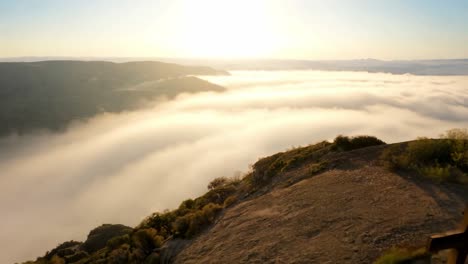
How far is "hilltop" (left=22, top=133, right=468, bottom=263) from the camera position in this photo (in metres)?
10.2

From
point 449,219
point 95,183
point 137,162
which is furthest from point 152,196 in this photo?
point 449,219

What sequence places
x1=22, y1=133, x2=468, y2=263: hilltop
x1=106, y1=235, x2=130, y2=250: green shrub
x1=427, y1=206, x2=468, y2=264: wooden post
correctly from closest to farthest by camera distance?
x1=427, y1=206, x2=468, y2=264: wooden post, x1=22, y1=133, x2=468, y2=263: hilltop, x1=106, y1=235, x2=130, y2=250: green shrub

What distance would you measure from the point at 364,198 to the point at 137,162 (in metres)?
163

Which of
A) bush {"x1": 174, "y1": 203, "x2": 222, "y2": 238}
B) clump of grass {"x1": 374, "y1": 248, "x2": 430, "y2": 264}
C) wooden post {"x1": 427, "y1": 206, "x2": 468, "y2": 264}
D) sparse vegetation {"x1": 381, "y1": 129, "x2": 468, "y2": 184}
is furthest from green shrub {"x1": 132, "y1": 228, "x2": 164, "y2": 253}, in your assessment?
wooden post {"x1": 427, "y1": 206, "x2": 468, "y2": 264}

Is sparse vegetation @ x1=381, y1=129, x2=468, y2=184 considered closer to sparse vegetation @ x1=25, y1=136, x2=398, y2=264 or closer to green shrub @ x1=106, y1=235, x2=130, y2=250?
sparse vegetation @ x1=25, y1=136, x2=398, y2=264

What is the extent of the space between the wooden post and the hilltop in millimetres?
2340

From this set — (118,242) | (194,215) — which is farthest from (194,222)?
(118,242)

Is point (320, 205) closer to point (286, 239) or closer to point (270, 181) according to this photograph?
point (286, 239)

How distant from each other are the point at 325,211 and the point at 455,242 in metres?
7.17

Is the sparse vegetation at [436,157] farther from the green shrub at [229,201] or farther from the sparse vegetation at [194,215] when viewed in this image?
the green shrub at [229,201]

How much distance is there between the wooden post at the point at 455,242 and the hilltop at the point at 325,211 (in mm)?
2340

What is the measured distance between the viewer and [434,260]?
768cm

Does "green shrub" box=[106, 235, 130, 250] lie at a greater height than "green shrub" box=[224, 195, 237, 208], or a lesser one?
lesser

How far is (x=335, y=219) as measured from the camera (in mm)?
11773
